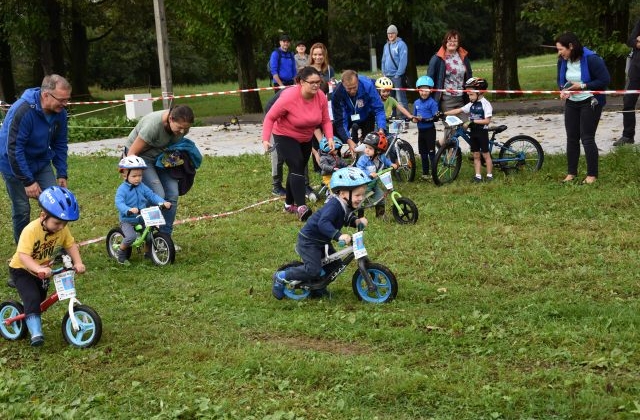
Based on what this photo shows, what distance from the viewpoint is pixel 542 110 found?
815 inches

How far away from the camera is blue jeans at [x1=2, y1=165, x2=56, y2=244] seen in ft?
29.6

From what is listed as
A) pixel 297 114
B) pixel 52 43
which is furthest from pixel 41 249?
pixel 52 43

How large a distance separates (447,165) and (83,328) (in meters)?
7.12

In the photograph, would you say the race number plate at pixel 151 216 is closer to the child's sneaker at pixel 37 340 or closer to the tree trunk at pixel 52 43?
the child's sneaker at pixel 37 340

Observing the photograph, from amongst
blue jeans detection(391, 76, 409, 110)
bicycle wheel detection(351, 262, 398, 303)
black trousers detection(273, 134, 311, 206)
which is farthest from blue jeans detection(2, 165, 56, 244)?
blue jeans detection(391, 76, 409, 110)

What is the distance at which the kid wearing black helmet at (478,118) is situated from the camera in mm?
12281

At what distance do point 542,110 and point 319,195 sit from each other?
32.4 ft

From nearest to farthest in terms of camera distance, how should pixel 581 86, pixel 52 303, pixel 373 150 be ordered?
1. pixel 52 303
2. pixel 373 150
3. pixel 581 86

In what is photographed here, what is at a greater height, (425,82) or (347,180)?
(425,82)

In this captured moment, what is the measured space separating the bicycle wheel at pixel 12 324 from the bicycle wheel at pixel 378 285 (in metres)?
2.80

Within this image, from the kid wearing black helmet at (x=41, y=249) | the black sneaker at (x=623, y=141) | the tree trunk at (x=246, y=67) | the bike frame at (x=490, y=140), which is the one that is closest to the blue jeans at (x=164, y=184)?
the kid wearing black helmet at (x=41, y=249)

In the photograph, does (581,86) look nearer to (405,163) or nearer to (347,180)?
(405,163)

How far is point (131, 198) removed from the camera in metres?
9.54

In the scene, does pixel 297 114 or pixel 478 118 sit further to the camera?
pixel 478 118
